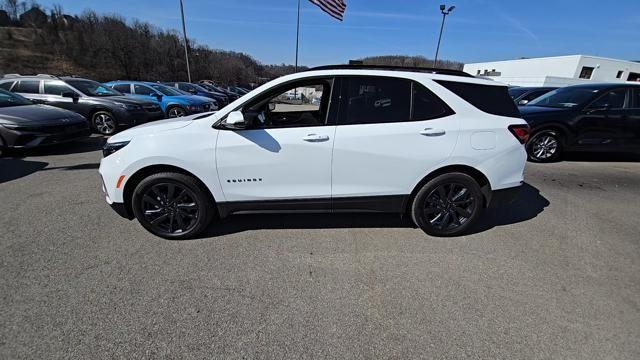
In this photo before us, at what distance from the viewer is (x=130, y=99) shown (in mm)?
8508

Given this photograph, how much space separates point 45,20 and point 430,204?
80.4 meters

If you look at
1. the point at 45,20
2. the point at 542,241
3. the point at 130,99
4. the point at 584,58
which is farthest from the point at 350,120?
the point at 45,20

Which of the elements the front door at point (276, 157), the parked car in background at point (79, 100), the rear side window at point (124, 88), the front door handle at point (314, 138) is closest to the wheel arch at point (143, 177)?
the front door at point (276, 157)

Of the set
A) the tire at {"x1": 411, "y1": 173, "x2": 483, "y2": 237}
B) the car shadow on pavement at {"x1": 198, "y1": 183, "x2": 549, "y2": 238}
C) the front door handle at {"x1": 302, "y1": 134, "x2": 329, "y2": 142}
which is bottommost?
the car shadow on pavement at {"x1": 198, "y1": 183, "x2": 549, "y2": 238}

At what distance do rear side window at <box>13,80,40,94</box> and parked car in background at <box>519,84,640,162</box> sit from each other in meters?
12.6

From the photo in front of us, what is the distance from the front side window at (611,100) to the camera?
5.96 m

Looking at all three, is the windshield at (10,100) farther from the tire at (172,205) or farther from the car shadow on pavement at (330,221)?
the car shadow on pavement at (330,221)

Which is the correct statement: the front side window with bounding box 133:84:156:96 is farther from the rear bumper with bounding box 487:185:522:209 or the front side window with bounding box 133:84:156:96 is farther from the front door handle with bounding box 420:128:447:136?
the rear bumper with bounding box 487:185:522:209

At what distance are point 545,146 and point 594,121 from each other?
0.95 m

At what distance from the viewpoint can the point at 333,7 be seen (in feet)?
41.6

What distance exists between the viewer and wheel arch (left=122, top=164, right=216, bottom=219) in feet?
9.45

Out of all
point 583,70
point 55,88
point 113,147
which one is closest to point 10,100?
point 55,88

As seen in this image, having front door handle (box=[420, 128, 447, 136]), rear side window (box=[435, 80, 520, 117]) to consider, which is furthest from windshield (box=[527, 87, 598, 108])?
front door handle (box=[420, 128, 447, 136])

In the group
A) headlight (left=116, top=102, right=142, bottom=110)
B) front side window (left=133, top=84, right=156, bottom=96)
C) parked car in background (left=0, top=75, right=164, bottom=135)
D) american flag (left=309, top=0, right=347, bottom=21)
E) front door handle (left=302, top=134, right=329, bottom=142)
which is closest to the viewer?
front door handle (left=302, top=134, right=329, bottom=142)
